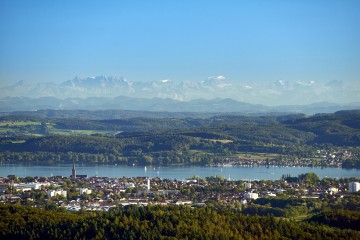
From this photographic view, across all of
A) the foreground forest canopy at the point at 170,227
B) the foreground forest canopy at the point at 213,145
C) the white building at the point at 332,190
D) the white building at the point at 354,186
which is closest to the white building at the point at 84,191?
the white building at the point at 332,190

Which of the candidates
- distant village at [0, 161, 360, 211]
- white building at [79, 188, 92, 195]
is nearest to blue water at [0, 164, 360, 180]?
distant village at [0, 161, 360, 211]

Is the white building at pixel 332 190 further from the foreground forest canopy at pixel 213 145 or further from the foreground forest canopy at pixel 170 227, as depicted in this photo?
the foreground forest canopy at pixel 213 145

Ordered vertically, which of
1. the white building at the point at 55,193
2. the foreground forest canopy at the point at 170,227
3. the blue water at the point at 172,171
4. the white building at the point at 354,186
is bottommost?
the blue water at the point at 172,171

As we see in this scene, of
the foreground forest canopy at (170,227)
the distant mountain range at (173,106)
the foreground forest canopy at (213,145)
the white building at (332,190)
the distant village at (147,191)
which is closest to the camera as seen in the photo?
the foreground forest canopy at (170,227)

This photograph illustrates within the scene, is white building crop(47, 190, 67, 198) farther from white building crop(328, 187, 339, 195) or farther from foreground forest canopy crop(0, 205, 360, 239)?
foreground forest canopy crop(0, 205, 360, 239)

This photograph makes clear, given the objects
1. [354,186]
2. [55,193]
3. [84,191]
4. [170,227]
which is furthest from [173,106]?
[170,227]

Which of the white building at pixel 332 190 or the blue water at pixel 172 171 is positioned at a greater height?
the white building at pixel 332 190

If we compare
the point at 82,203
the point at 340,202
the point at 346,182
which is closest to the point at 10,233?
the point at 82,203
